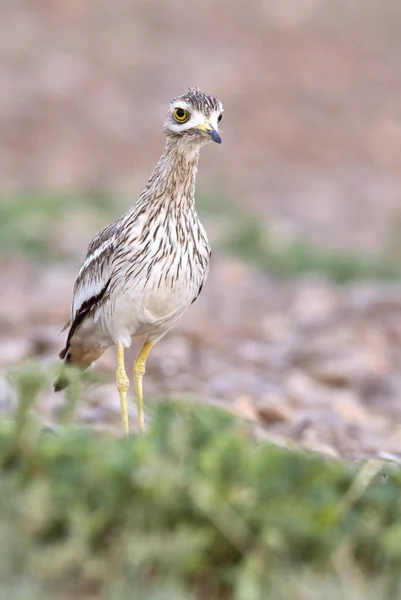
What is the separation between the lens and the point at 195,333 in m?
7.77

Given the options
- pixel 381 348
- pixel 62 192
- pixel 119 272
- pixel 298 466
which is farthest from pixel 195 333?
pixel 62 192

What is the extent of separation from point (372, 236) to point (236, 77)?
640cm

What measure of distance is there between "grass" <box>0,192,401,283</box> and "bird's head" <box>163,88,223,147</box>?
17.5 ft

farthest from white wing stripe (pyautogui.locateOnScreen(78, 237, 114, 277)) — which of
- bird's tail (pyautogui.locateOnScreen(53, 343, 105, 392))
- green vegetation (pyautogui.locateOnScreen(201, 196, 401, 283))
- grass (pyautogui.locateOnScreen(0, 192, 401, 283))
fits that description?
green vegetation (pyautogui.locateOnScreen(201, 196, 401, 283))

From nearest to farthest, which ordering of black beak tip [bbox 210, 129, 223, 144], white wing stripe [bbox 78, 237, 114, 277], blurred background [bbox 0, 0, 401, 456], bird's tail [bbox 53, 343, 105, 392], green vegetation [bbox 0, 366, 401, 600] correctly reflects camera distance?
green vegetation [bbox 0, 366, 401, 600] → black beak tip [bbox 210, 129, 223, 144] → white wing stripe [bbox 78, 237, 114, 277] → bird's tail [bbox 53, 343, 105, 392] → blurred background [bbox 0, 0, 401, 456]

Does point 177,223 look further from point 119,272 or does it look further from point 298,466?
point 298,466

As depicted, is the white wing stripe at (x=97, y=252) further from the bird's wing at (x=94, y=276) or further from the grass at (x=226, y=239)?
the grass at (x=226, y=239)

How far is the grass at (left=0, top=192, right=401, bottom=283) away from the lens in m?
10.5

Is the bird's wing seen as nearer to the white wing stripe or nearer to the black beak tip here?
the white wing stripe

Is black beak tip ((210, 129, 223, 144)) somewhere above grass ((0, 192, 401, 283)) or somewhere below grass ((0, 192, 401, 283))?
below

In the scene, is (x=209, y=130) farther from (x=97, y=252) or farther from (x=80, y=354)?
(x=80, y=354)

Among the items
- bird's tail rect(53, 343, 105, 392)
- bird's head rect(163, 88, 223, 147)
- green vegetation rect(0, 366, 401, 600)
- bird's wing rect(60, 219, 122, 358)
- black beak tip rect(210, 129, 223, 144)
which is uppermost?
bird's head rect(163, 88, 223, 147)

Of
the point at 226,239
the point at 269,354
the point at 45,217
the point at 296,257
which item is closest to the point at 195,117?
the point at 269,354

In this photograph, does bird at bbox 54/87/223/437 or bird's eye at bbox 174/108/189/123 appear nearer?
bird at bbox 54/87/223/437
